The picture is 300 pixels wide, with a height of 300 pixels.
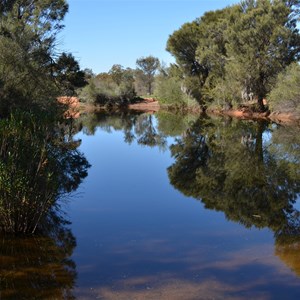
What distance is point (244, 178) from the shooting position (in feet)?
42.0

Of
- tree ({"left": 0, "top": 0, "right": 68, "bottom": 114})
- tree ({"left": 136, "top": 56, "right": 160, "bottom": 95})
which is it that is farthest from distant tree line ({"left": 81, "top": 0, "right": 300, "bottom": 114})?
tree ({"left": 136, "top": 56, "right": 160, "bottom": 95})

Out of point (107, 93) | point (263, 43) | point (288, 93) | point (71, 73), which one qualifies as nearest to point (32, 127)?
point (71, 73)

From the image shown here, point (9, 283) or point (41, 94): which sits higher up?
point (41, 94)

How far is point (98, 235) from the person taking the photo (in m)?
7.73

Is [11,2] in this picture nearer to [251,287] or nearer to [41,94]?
[41,94]

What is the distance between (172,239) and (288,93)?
26002 mm

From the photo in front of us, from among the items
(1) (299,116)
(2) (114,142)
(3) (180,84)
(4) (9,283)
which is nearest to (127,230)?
(4) (9,283)

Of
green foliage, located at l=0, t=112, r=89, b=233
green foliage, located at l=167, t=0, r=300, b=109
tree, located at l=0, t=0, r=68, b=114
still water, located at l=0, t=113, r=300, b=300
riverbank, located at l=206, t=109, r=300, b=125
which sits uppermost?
green foliage, located at l=167, t=0, r=300, b=109

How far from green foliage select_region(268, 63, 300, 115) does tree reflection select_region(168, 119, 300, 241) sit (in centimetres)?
973

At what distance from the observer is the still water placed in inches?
216

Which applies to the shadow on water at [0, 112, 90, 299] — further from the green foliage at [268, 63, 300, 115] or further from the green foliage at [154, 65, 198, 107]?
the green foliage at [154, 65, 198, 107]

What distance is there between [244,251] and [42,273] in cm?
338

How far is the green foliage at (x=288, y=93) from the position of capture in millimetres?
30312

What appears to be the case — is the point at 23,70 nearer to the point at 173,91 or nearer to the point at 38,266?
the point at 38,266
